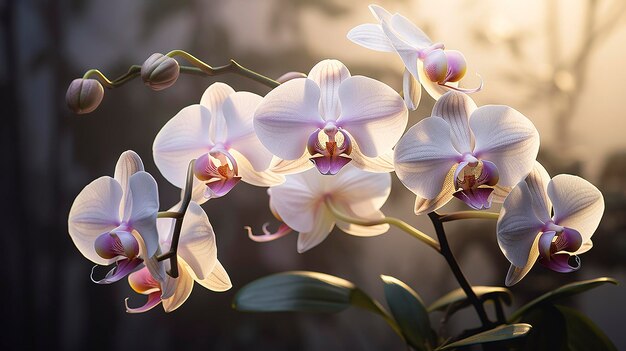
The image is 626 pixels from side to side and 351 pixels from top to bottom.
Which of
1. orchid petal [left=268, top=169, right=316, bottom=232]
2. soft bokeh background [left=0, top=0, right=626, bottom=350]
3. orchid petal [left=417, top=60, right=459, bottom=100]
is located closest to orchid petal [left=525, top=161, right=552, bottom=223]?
orchid petal [left=417, top=60, right=459, bottom=100]

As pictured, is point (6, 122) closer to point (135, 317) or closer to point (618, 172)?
point (135, 317)

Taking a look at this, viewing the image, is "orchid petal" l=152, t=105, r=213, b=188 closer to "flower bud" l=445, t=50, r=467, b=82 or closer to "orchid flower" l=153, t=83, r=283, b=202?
"orchid flower" l=153, t=83, r=283, b=202

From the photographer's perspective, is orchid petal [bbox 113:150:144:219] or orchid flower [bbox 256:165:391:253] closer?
orchid petal [bbox 113:150:144:219]

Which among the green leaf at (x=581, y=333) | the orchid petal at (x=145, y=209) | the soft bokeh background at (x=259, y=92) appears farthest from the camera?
the soft bokeh background at (x=259, y=92)

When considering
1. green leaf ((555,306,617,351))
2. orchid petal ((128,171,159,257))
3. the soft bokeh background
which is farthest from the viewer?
the soft bokeh background

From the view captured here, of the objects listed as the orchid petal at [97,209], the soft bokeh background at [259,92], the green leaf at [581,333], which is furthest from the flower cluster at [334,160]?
the soft bokeh background at [259,92]

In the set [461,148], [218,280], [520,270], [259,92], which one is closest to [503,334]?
[520,270]

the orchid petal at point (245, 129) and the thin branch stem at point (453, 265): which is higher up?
the orchid petal at point (245, 129)

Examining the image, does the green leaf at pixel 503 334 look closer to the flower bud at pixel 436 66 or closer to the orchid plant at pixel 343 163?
the orchid plant at pixel 343 163
